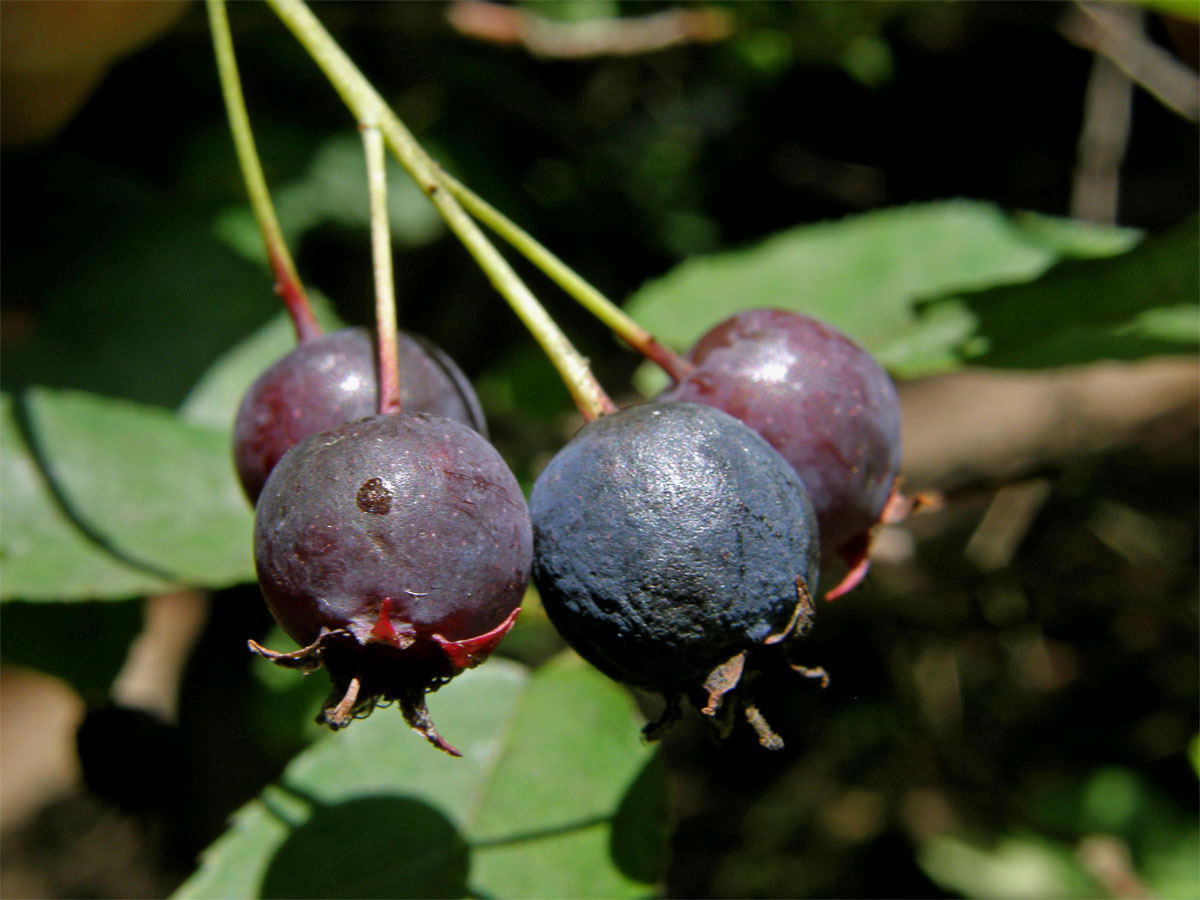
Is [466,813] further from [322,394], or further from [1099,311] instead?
[1099,311]

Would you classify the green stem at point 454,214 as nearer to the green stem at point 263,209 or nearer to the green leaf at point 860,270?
the green stem at point 263,209

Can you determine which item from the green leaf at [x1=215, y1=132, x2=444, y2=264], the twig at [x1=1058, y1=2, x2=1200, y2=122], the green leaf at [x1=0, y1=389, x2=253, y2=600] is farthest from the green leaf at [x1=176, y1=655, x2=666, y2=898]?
the twig at [x1=1058, y1=2, x2=1200, y2=122]

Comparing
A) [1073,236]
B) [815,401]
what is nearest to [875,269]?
[1073,236]

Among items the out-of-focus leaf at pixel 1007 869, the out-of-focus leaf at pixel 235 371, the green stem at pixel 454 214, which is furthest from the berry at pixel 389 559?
the out-of-focus leaf at pixel 1007 869

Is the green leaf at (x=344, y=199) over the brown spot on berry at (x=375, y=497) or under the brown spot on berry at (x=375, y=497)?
under

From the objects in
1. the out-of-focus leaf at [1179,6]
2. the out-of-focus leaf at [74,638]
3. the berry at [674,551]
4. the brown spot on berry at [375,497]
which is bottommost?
the out-of-focus leaf at [74,638]

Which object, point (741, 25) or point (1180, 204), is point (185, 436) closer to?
point (741, 25)
